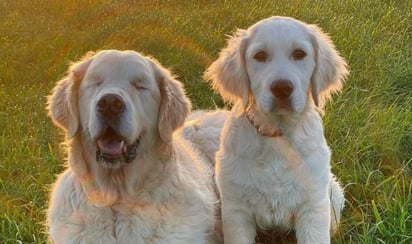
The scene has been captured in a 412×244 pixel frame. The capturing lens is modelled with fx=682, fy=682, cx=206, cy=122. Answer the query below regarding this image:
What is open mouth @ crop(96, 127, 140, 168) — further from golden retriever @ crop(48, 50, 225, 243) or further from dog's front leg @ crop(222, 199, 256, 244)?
dog's front leg @ crop(222, 199, 256, 244)

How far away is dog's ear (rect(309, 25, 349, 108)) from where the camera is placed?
366 cm

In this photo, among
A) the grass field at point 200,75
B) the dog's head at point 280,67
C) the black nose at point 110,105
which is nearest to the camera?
the black nose at point 110,105

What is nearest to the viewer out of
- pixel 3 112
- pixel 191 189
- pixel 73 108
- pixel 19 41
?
pixel 73 108

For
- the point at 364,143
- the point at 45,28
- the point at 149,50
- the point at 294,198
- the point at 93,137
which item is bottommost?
the point at 45,28

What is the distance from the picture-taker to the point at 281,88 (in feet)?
11.0

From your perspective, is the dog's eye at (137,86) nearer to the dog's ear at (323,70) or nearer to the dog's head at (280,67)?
the dog's head at (280,67)

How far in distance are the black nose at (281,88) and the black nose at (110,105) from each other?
0.78 meters

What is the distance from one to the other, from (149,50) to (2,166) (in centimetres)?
232

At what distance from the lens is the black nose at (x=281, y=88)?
335 cm

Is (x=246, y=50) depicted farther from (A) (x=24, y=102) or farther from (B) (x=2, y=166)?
(A) (x=24, y=102)

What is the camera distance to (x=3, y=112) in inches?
219

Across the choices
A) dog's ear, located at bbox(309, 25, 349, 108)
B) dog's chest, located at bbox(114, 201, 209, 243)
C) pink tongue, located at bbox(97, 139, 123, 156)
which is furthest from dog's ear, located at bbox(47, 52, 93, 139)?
dog's ear, located at bbox(309, 25, 349, 108)

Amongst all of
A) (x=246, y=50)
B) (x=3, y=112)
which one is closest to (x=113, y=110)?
(x=246, y=50)

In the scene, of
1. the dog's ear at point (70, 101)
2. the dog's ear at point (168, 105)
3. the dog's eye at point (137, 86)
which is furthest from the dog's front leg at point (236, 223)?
the dog's ear at point (70, 101)
